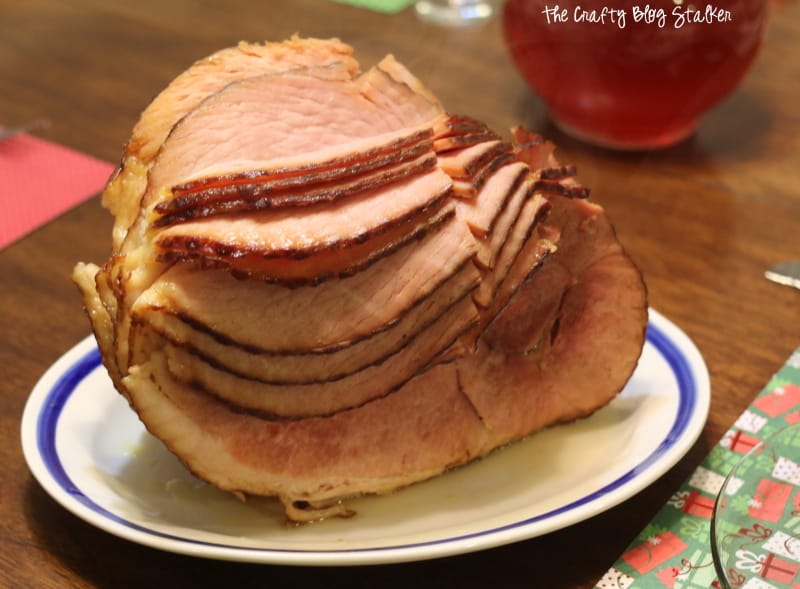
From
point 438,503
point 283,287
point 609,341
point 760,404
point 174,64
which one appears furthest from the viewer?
point 174,64

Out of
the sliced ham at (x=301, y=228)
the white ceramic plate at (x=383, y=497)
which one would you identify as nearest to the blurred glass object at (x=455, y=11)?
the white ceramic plate at (x=383, y=497)

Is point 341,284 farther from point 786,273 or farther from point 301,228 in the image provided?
point 786,273

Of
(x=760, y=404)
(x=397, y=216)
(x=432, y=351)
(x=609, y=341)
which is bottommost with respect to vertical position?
(x=760, y=404)

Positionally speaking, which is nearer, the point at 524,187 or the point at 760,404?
the point at 524,187

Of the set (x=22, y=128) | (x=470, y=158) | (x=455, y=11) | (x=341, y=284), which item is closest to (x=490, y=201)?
(x=470, y=158)

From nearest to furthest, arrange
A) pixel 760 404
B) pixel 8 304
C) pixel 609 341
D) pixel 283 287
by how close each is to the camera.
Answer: pixel 283 287, pixel 609 341, pixel 760 404, pixel 8 304

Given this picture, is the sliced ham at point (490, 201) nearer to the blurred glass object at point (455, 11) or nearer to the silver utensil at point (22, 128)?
the silver utensil at point (22, 128)

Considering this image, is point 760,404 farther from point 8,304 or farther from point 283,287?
point 8,304

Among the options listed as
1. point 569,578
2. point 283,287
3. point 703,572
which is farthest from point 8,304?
point 703,572
